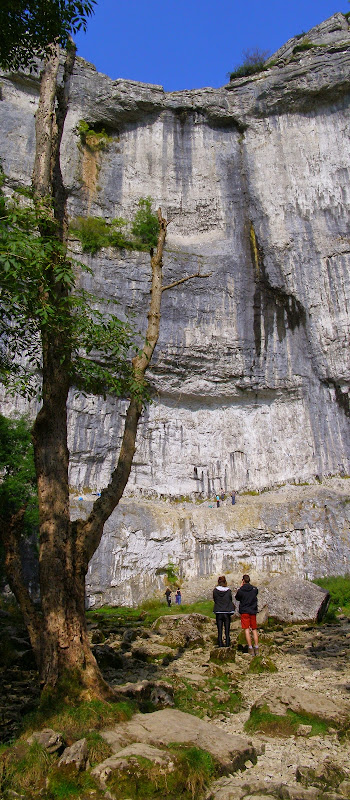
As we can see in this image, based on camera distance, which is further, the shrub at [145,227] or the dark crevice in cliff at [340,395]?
the shrub at [145,227]

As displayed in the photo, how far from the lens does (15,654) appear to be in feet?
32.8

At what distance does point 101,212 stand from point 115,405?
12143 mm

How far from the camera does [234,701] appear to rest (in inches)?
297

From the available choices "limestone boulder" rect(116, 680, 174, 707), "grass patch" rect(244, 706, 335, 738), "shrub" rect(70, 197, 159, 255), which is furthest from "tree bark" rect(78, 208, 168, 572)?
"shrub" rect(70, 197, 159, 255)

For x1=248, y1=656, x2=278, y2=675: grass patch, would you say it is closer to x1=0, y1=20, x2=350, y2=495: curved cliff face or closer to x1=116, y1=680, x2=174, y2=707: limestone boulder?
x1=116, y1=680, x2=174, y2=707: limestone boulder

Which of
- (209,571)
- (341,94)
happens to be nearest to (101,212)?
(341,94)

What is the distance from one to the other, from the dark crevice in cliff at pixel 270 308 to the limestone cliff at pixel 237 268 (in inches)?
3.1


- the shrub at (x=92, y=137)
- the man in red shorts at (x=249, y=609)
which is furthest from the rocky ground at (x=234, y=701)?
the shrub at (x=92, y=137)

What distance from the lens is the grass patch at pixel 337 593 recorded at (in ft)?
54.9

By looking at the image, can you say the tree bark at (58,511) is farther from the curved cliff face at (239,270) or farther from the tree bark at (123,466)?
the curved cliff face at (239,270)

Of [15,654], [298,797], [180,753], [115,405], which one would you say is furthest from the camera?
[115,405]

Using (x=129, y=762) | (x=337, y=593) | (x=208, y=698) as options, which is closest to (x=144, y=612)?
(x=337, y=593)

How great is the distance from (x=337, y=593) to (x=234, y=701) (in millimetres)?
13266

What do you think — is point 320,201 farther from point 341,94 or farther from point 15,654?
point 15,654
